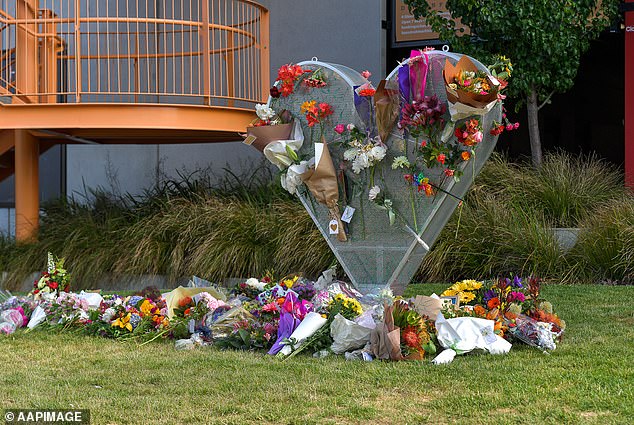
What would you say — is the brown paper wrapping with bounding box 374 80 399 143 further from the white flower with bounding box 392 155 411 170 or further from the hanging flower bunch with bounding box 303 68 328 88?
the hanging flower bunch with bounding box 303 68 328 88

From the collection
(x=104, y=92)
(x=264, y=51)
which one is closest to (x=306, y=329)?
(x=104, y=92)

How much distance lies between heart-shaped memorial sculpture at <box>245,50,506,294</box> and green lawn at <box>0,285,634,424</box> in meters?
1.44

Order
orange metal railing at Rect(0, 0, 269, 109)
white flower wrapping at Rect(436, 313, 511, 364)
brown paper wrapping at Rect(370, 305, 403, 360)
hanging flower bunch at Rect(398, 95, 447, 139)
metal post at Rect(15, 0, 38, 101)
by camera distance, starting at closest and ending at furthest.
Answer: brown paper wrapping at Rect(370, 305, 403, 360), white flower wrapping at Rect(436, 313, 511, 364), hanging flower bunch at Rect(398, 95, 447, 139), orange metal railing at Rect(0, 0, 269, 109), metal post at Rect(15, 0, 38, 101)

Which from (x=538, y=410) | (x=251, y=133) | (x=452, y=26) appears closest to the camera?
(x=538, y=410)

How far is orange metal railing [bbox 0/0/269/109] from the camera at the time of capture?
10.7 metres

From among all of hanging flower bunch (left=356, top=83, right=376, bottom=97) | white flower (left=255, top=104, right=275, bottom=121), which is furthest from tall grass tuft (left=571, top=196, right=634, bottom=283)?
white flower (left=255, top=104, right=275, bottom=121)

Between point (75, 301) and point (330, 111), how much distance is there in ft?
8.80

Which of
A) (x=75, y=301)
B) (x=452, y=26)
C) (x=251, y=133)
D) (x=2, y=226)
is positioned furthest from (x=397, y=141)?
(x=2, y=226)

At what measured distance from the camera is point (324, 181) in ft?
24.0

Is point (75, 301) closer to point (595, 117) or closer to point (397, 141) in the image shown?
point (397, 141)

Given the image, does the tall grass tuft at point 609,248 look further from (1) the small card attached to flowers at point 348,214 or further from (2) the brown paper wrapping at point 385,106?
(2) the brown paper wrapping at point 385,106

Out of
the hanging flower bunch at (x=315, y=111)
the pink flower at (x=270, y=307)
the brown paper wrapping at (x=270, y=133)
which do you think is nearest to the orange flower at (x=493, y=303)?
the pink flower at (x=270, y=307)

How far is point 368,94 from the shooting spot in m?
7.06

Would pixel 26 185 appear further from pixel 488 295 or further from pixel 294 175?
pixel 488 295
